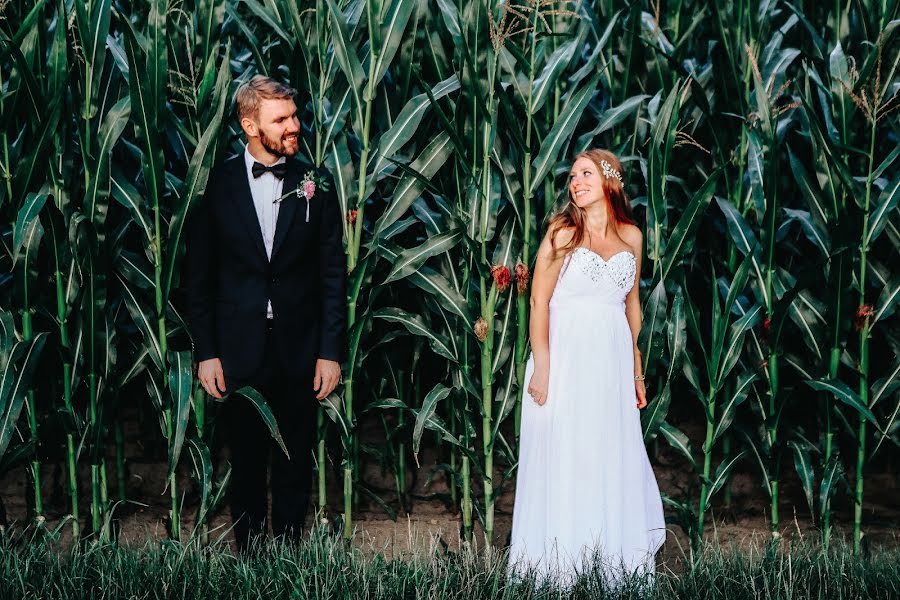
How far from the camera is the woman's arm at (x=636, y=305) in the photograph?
2.89 meters

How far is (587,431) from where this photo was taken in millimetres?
2793

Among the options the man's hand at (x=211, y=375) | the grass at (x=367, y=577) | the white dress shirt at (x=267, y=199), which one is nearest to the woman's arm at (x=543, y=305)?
the grass at (x=367, y=577)

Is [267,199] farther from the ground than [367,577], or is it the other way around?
[267,199]

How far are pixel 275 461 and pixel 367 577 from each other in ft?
2.07

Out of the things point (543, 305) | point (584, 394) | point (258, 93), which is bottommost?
point (584, 394)

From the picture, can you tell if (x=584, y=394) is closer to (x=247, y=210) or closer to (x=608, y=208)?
(x=608, y=208)

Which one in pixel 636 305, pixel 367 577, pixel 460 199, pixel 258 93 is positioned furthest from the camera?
pixel 460 199

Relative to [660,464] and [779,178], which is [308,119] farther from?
[660,464]

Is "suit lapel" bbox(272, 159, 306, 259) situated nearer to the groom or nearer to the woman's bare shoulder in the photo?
the groom

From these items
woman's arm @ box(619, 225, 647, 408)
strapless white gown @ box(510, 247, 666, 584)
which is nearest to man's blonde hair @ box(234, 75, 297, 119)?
strapless white gown @ box(510, 247, 666, 584)

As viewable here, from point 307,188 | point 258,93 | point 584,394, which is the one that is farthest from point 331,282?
point 584,394

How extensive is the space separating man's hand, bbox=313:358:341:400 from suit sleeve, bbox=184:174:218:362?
0.34 meters

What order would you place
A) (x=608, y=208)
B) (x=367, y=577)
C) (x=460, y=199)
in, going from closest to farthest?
(x=367, y=577)
(x=608, y=208)
(x=460, y=199)

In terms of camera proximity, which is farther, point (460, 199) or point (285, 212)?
point (460, 199)
